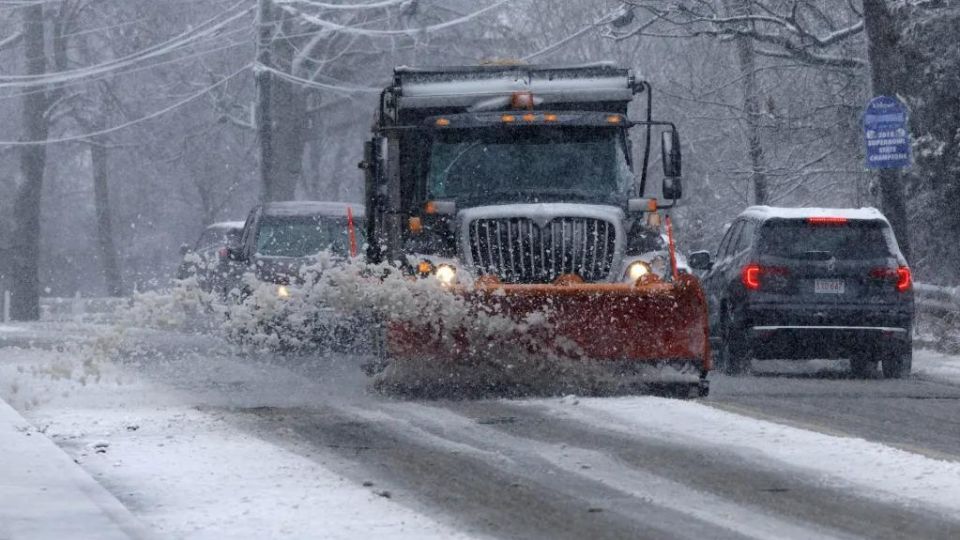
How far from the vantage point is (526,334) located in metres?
14.5

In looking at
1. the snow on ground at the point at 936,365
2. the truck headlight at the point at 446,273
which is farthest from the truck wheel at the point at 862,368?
the truck headlight at the point at 446,273

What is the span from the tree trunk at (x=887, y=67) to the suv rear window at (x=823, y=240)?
17.4 feet

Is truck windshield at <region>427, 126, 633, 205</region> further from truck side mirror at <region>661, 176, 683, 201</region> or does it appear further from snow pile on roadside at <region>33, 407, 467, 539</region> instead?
snow pile on roadside at <region>33, 407, 467, 539</region>

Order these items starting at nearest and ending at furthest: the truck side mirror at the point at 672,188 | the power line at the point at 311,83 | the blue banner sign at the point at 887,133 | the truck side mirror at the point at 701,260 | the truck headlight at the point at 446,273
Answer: the truck headlight at the point at 446,273
the truck side mirror at the point at 672,188
the truck side mirror at the point at 701,260
the blue banner sign at the point at 887,133
the power line at the point at 311,83

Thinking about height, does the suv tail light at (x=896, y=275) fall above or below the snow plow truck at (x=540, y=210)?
below

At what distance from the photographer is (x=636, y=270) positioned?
15.4m

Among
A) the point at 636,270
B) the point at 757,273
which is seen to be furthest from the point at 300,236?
the point at 636,270

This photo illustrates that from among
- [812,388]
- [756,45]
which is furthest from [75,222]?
[812,388]

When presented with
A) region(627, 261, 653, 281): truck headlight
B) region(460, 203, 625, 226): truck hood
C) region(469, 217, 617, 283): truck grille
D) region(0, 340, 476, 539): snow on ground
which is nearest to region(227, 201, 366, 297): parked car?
region(0, 340, 476, 539): snow on ground

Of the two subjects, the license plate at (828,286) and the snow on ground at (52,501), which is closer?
the snow on ground at (52,501)

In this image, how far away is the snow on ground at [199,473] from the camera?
8.34m

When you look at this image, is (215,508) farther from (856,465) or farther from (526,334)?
(526,334)

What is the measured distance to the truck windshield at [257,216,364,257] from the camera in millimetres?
24719

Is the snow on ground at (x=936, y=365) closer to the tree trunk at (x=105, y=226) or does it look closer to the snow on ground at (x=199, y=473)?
the snow on ground at (x=199, y=473)
